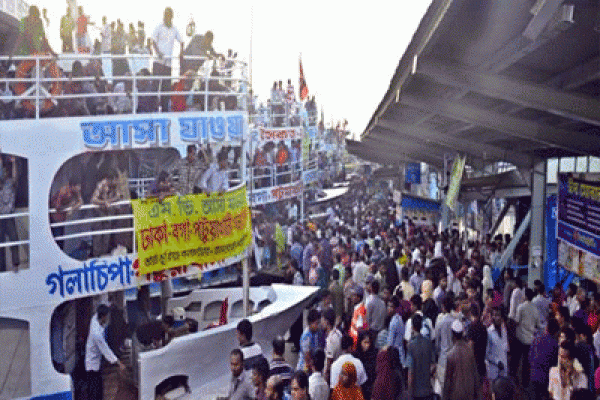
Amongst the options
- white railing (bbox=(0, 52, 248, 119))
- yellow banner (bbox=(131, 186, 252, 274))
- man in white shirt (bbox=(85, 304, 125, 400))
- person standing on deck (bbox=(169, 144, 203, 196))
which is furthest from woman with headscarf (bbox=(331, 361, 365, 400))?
white railing (bbox=(0, 52, 248, 119))

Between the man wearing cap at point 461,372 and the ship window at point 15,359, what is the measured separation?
4.70 meters

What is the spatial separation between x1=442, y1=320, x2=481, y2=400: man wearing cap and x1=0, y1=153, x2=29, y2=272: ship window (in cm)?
490

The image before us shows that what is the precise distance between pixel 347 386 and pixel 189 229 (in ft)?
13.9

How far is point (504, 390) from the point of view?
6.17 metres

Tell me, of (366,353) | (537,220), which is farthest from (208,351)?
(537,220)

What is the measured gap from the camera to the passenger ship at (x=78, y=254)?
938 cm

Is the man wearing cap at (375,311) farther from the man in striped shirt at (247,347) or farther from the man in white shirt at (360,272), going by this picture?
the man in white shirt at (360,272)

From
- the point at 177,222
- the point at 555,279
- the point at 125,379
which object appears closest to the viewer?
the point at 125,379

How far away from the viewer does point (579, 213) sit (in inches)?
491

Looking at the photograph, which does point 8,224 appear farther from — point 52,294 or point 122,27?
point 122,27

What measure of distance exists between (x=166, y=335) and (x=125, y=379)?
953 mm

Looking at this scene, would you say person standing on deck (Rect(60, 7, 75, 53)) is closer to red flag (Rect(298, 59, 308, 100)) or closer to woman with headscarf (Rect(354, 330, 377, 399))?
woman with headscarf (Rect(354, 330, 377, 399))

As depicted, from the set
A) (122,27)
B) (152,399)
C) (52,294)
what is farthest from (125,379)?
(122,27)

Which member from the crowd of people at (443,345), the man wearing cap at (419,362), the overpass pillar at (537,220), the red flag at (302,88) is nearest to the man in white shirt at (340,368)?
the crowd of people at (443,345)
